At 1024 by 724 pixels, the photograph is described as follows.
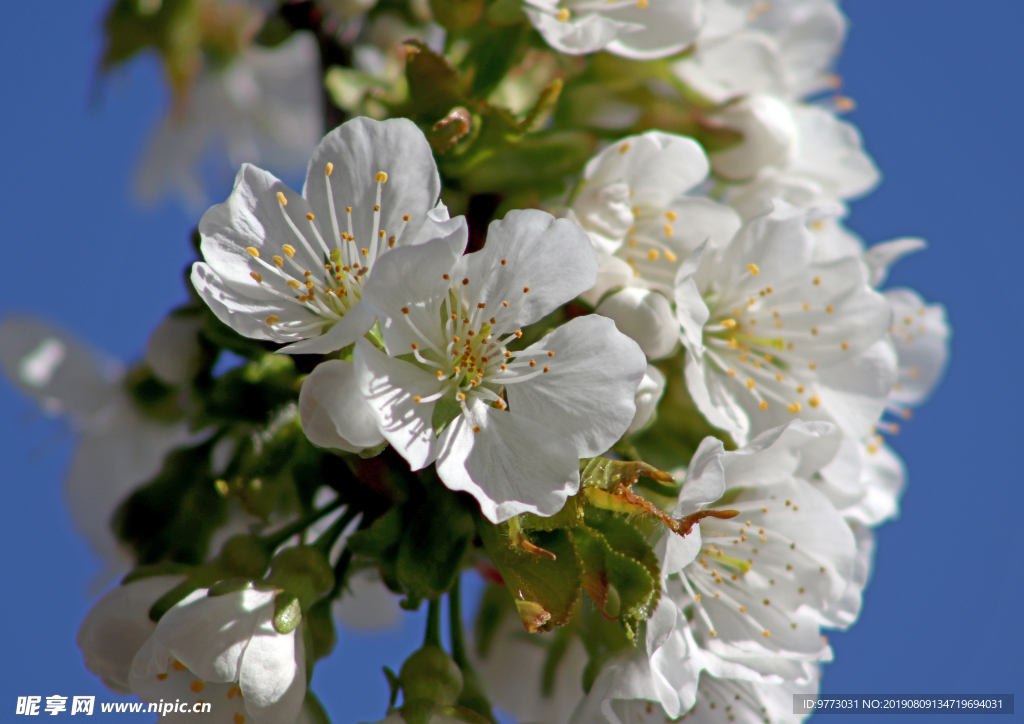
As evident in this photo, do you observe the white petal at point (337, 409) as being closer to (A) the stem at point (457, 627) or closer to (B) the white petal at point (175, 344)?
(A) the stem at point (457, 627)

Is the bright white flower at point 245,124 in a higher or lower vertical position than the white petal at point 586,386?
lower

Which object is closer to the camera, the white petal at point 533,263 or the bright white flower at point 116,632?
the white petal at point 533,263

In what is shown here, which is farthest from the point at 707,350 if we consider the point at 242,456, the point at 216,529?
the point at 216,529

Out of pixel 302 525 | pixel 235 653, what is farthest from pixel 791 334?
pixel 235 653

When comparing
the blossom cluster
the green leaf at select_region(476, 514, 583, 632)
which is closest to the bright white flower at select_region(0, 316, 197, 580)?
the blossom cluster

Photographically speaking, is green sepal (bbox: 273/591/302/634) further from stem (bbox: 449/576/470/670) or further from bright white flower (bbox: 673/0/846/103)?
bright white flower (bbox: 673/0/846/103)

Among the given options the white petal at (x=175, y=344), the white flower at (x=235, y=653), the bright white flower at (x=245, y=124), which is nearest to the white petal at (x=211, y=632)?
the white flower at (x=235, y=653)

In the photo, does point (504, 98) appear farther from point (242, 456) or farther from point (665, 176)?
point (242, 456)

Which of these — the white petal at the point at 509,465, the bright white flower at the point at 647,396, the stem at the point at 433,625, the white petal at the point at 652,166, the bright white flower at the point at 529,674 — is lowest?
the bright white flower at the point at 529,674
